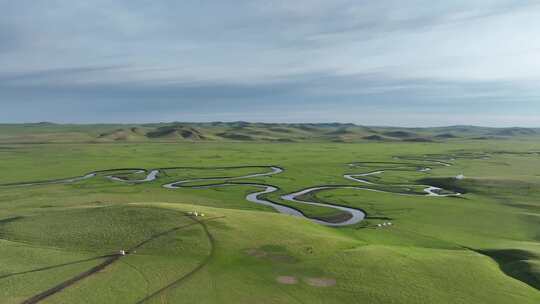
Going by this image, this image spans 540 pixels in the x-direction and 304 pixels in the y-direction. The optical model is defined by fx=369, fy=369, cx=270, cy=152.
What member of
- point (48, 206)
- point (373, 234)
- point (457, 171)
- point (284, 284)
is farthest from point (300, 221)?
point (457, 171)

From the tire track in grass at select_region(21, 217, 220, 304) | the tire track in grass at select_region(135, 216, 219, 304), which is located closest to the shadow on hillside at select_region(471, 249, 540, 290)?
the tire track in grass at select_region(135, 216, 219, 304)

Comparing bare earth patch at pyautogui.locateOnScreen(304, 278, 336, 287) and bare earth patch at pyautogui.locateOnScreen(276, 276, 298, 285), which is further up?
bare earth patch at pyautogui.locateOnScreen(304, 278, 336, 287)

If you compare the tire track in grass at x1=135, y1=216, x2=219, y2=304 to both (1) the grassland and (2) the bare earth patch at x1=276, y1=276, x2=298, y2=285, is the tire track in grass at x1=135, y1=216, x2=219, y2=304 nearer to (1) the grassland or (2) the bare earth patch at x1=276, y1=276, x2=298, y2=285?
(1) the grassland

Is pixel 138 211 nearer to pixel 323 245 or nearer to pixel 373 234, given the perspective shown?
pixel 323 245

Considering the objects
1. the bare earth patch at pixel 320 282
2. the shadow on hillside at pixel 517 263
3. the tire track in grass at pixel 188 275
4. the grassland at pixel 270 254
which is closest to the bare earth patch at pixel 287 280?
the grassland at pixel 270 254

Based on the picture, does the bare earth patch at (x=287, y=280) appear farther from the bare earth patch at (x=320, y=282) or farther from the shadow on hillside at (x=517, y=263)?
the shadow on hillside at (x=517, y=263)
